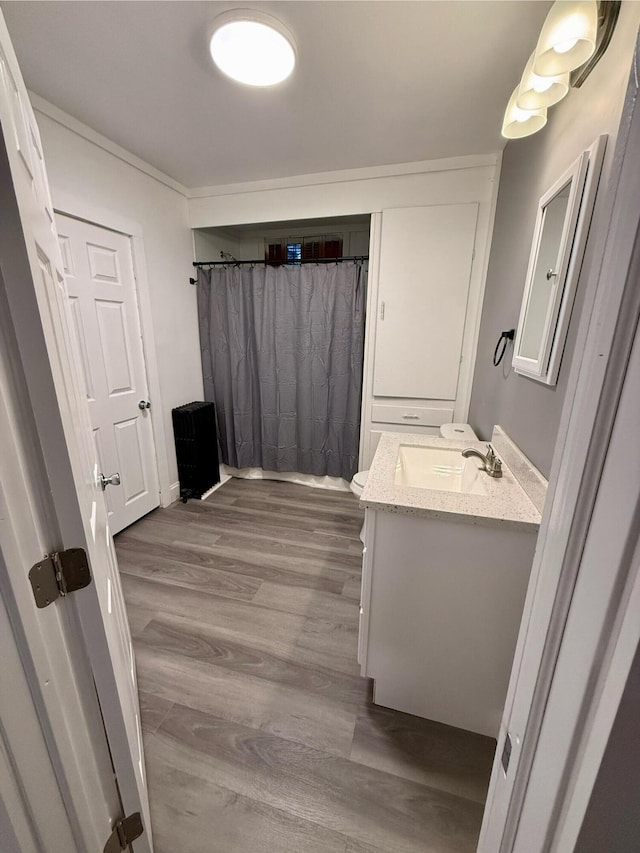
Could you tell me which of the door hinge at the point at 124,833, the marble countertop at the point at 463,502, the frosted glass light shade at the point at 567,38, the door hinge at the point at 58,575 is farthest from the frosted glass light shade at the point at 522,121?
the door hinge at the point at 124,833

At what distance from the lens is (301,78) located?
1487 millimetres

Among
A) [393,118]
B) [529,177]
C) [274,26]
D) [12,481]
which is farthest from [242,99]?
[12,481]

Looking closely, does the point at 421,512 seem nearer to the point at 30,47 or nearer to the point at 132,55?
the point at 132,55

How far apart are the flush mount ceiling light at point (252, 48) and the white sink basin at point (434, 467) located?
171 centimetres

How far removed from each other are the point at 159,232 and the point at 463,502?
273 cm

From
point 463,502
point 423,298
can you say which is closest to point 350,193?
point 423,298

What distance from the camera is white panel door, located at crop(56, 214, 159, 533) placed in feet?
6.43

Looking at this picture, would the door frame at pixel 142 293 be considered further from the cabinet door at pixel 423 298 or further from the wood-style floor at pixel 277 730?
the cabinet door at pixel 423 298

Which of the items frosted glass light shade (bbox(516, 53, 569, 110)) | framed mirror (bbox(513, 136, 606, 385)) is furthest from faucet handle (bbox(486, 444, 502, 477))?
frosted glass light shade (bbox(516, 53, 569, 110))

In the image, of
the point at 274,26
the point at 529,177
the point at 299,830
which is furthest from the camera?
the point at 529,177

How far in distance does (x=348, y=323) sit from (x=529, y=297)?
144 cm

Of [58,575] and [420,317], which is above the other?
[420,317]

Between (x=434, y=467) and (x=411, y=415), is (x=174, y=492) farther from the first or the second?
(x=434, y=467)

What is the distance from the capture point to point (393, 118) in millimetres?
1771
